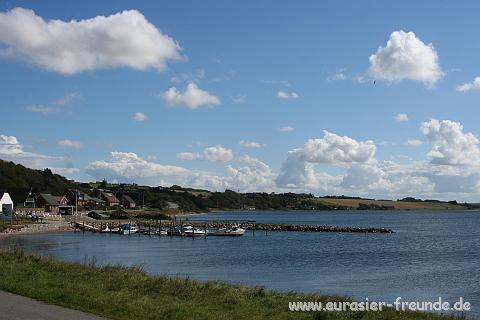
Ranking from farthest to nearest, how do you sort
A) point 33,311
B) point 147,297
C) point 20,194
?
point 20,194 < point 147,297 < point 33,311

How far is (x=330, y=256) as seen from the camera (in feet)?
A: 196

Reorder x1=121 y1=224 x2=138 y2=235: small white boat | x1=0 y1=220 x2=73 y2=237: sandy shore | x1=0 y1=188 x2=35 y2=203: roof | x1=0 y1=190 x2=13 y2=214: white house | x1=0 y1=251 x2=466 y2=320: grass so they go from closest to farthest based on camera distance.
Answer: x1=0 y1=251 x2=466 y2=320: grass < x1=0 y1=220 x2=73 y2=237: sandy shore < x1=121 y1=224 x2=138 y2=235: small white boat < x1=0 y1=190 x2=13 y2=214: white house < x1=0 y1=188 x2=35 y2=203: roof

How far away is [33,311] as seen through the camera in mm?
15062

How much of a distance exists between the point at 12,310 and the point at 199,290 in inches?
305

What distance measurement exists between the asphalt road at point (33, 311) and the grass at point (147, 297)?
0.46 m

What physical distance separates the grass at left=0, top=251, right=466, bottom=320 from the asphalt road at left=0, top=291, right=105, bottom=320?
0.46 meters

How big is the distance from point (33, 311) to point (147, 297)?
4.26m

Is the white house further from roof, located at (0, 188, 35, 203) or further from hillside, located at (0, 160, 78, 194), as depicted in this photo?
hillside, located at (0, 160, 78, 194)

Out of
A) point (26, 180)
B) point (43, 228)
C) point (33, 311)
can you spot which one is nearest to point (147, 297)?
point (33, 311)

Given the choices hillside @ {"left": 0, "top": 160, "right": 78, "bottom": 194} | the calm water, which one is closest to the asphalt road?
the calm water

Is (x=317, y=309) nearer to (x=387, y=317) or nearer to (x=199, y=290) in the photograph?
(x=387, y=317)

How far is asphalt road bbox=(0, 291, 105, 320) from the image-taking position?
14.2m

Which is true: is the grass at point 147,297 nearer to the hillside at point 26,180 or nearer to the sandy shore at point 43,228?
the sandy shore at point 43,228

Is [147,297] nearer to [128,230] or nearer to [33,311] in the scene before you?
[33,311]
